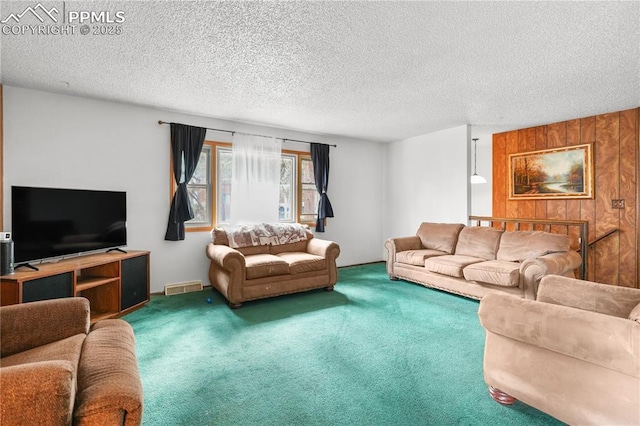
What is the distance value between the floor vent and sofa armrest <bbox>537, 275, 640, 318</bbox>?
4.04 metres

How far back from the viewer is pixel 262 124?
16.5 ft

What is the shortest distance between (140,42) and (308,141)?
3357mm

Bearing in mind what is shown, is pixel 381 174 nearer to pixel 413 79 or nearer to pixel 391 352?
pixel 413 79

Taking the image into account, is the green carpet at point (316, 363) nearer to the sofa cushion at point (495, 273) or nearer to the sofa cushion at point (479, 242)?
the sofa cushion at point (495, 273)

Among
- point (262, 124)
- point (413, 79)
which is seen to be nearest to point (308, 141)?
point (262, 124)

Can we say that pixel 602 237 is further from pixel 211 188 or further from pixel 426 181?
pixel 211 188

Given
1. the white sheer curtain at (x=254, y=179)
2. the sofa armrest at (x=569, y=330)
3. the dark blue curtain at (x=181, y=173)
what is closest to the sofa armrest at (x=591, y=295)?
the sofa armrest at (x=569, y=330)

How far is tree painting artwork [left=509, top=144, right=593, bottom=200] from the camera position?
4.79 meters

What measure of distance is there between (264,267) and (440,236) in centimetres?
289

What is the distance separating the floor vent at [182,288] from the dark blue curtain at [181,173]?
643 mm

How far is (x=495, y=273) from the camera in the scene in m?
3.65

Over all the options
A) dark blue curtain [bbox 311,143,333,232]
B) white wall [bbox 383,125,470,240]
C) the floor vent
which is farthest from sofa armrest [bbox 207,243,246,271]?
white wall [bbox 383,125,470,240]

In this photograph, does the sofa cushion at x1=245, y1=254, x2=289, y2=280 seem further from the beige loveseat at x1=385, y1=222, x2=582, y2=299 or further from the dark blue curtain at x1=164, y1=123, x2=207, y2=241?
the beige loveseat at x1=385, y1=222, x2=582, y2=299

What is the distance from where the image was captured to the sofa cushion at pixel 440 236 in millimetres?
4891
